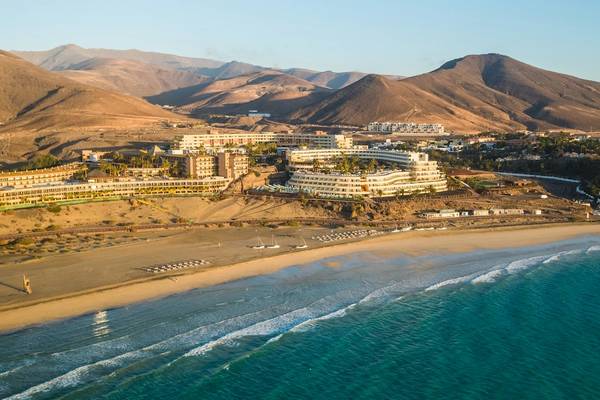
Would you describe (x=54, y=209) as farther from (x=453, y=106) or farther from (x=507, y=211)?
(x=453, y=106)

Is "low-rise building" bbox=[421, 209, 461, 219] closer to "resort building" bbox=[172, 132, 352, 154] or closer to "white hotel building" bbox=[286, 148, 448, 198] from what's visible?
"white hotel building" bbox=[286, 148, 448, 198]

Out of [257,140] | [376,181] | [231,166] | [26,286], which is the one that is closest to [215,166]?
[231,166]

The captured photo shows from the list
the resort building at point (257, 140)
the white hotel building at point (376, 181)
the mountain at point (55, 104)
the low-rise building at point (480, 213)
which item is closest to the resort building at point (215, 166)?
the white hotel building at point (376, 181)

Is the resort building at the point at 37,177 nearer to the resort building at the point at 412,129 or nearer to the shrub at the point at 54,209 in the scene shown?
the shrub at the point at 54,209

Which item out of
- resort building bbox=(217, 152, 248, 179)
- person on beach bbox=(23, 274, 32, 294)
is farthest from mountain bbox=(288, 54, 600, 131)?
person on beach bbox=(23, 274, 32, 294)

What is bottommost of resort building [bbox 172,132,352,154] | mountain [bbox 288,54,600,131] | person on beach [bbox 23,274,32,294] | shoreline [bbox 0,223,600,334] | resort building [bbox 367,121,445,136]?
shoreline [bbox 0,223,600,334]
